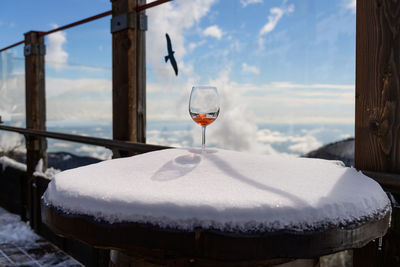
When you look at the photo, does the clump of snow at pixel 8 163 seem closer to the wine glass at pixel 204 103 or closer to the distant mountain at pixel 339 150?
the distant mountain at pixel 339 150

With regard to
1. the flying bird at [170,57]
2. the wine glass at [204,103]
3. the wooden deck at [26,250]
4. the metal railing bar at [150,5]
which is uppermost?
the metal railing bar at [150,5]

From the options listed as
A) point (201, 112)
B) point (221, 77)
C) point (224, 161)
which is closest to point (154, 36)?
point (221, 77)

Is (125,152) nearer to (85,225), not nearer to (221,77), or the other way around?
(221,77)

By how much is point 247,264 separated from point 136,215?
0.93 ft

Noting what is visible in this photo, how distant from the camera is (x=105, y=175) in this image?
0.93 metres

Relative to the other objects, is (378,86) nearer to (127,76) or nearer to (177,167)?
(177,167)

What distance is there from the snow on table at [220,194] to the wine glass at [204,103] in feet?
0.68

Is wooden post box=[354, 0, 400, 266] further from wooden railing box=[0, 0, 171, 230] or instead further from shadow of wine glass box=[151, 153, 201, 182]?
wooden railing box=[0, 0, 171, 230]

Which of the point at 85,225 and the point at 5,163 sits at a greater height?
the point at 85,225

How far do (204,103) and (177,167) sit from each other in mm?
323

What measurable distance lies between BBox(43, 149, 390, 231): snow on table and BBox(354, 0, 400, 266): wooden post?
0.38 meters

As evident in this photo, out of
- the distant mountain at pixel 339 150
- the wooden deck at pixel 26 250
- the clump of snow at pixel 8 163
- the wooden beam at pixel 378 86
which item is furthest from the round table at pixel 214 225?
the clump of snow at pixel 8 163

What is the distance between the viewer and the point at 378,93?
1.32 m

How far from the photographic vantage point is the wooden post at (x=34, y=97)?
4059 millimetres
